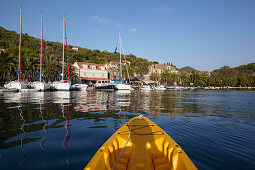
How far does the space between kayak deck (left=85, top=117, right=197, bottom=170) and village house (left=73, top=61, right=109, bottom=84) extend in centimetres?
6125

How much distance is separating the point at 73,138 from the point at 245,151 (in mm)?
5971

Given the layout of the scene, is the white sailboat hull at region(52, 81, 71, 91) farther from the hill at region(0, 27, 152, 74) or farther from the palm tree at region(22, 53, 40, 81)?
the hill at region(0, 27, 152, 74)

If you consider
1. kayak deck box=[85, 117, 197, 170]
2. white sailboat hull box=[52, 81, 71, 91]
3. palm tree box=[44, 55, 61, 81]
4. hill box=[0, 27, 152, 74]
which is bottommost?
kayak deck box=[85, 117, 197, 170]

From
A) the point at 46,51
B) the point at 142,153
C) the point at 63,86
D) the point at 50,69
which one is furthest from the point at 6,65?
the point at 142,153

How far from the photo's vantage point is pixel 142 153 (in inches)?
160

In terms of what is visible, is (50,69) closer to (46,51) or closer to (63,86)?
(63,86)

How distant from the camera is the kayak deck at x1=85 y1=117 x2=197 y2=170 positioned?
3168 millimetres

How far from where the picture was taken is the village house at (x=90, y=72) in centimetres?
6344

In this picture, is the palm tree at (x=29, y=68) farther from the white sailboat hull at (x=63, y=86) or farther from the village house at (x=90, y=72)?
the white sailboat hull at (x=63, y=86)

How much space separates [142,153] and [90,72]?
65351 mm

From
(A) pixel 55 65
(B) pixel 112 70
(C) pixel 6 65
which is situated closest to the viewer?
(C) pixel 6 65

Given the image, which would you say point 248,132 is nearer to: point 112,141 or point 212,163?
point 212,163

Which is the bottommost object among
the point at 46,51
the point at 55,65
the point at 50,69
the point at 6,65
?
the point at 50,69

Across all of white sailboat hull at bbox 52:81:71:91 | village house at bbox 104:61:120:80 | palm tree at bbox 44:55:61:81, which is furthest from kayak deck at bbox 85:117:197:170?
village house at bbox 104:61:120:80
